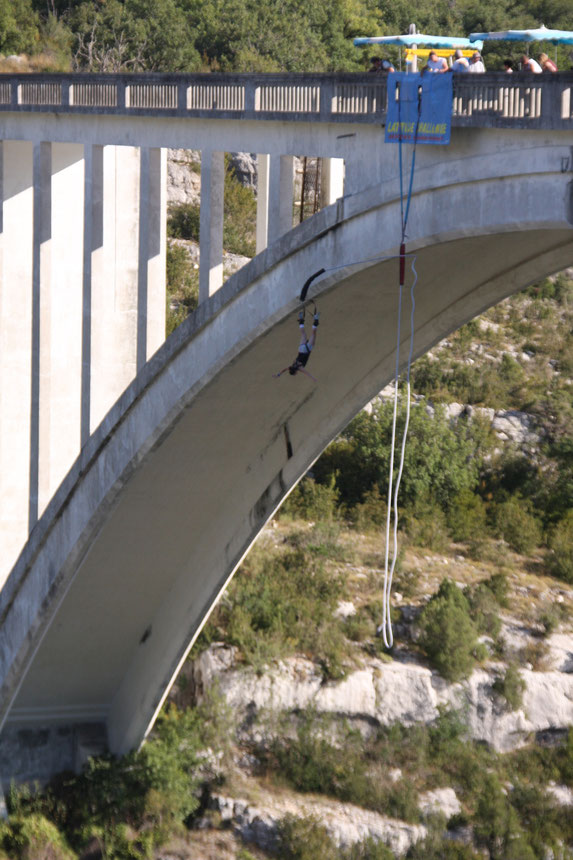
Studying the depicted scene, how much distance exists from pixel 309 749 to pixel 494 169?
16.9 metres

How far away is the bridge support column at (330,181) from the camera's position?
13.8 meters

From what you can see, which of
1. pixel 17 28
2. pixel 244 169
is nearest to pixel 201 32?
pixel 17 28

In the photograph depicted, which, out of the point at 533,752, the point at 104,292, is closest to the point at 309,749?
the point at 533,752

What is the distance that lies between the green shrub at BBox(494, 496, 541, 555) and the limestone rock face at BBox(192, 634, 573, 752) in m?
4.61

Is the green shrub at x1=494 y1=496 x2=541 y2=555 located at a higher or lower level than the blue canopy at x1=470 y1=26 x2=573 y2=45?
lower

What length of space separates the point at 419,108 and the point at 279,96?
2.47 meters

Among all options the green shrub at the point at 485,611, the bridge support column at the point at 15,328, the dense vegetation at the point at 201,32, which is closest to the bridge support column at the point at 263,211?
the bridge support column at the point at 15,328

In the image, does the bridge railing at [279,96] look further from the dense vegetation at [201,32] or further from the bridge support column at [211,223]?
the dense vegetation at [201,32]

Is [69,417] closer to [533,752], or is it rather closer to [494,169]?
[494,169]

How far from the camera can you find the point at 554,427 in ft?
115

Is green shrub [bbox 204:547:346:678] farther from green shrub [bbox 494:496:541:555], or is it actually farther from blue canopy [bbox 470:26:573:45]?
blue canopy [bbox 470:26:573:45]

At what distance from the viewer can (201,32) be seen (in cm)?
4097

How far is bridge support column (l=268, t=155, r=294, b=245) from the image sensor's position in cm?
1348

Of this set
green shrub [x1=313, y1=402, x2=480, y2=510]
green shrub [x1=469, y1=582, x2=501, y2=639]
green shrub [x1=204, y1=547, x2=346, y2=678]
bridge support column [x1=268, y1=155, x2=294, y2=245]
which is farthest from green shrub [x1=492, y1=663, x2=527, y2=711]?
bridge support column [x1=268, y1=155, x2=294, y2=245]
